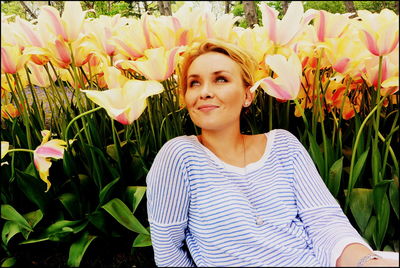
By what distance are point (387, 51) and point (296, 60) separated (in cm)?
30

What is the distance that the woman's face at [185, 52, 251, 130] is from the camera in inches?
58.9

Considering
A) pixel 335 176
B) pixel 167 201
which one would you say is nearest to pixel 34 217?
pixel 167 201

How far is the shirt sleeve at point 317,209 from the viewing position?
4.91 feet

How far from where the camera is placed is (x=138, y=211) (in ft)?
5.87

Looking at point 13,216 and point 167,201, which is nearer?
point 167,201

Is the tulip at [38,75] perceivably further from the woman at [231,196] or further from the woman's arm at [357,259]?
the woman's arm at [357,259]

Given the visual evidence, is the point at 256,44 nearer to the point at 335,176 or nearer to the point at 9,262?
the point at 335,176

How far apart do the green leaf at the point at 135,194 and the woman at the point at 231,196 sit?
120mm

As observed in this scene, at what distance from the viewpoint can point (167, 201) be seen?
148cm

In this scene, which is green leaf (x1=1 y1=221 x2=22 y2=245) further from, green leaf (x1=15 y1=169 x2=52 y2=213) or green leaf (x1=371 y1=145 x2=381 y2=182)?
green leaf (x1=371 y1=145 x2=381 y2=182)

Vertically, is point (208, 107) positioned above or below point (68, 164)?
above

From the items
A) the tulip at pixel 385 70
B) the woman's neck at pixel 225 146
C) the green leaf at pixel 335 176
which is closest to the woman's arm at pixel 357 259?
the green leaf at pixel 335 176

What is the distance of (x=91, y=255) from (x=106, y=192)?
332 millimetres

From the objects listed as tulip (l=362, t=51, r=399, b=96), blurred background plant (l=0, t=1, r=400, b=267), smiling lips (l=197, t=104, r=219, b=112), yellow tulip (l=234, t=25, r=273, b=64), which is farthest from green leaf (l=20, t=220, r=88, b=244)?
tulip (l=362, t=51, r=399, b=96)
